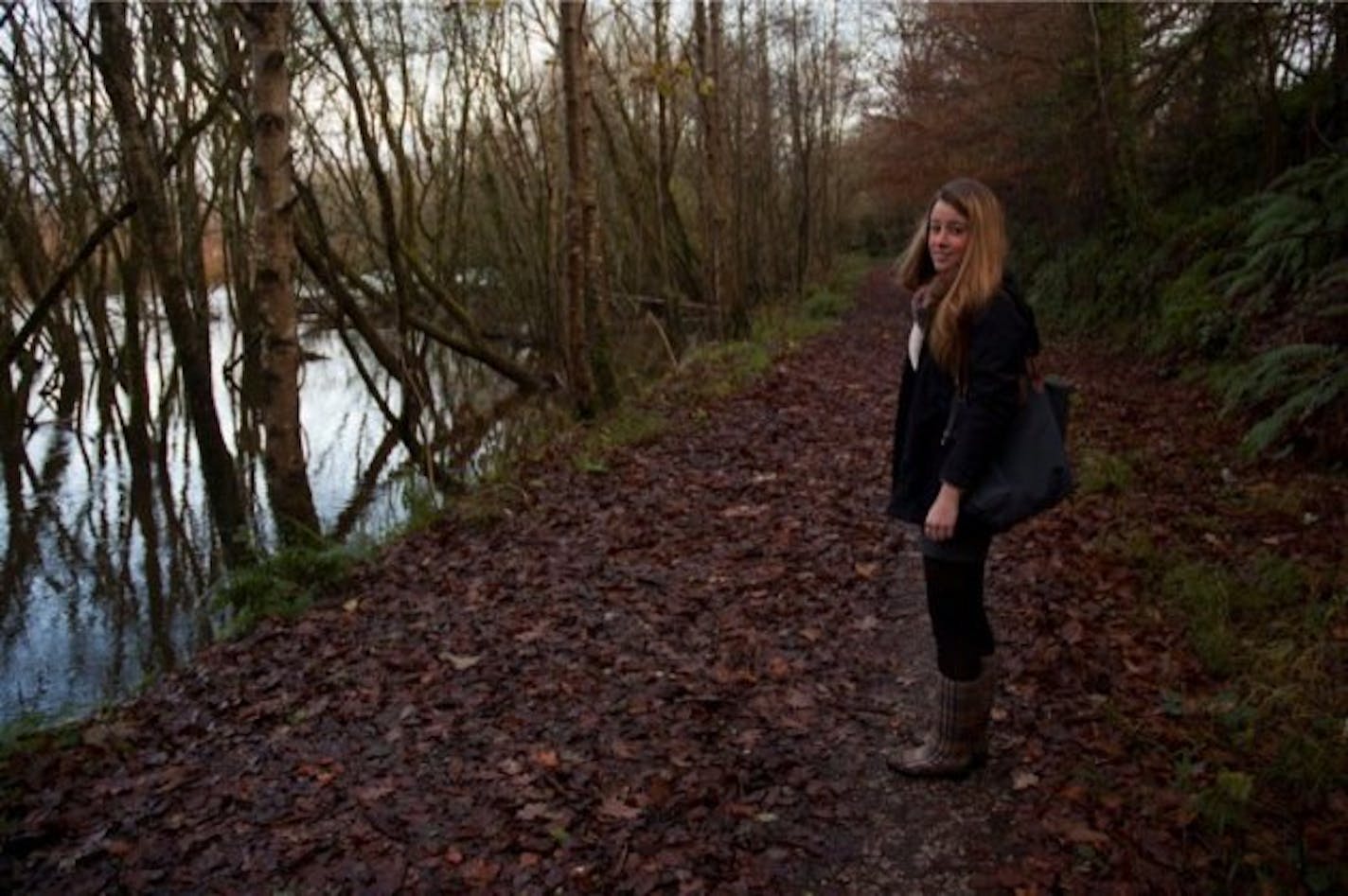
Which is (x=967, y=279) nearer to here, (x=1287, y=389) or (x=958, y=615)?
(x=958, y=615)

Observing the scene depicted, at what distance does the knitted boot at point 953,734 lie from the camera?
3744mm

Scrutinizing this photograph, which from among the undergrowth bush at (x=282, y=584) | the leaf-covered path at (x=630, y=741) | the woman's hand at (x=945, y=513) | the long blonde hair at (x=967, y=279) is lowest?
the leaf-covered path at (x=630, y=741)

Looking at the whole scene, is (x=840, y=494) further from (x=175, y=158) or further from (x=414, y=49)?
(x=414, y=49)

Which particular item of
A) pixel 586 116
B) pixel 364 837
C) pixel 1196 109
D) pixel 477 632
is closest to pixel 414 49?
pixel 586 116

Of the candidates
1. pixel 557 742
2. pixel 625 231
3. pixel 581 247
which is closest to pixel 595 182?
pixel 625 231

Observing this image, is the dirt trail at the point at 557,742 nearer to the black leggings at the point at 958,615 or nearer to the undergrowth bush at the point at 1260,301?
the black leggings at the point at 958,615

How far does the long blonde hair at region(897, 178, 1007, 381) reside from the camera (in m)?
3.21

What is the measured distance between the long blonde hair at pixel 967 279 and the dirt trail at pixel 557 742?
1.82 metres

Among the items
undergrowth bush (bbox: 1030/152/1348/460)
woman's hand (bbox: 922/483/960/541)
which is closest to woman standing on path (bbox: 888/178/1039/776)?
woman's hand (bbox: 922/483/960/541)

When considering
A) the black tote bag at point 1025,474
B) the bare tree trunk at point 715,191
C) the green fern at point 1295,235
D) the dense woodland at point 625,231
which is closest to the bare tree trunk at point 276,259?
the dense woodland at point 625,231

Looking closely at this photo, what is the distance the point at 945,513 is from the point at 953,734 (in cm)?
106

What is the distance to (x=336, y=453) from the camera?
16.5 meters

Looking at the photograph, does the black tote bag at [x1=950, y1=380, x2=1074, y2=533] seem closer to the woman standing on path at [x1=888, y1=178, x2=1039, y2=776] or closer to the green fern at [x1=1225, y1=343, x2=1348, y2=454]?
the woman standing on path at [x1=888, y1=178, x2=1039, y2=776]

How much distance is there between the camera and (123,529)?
1208 cm
